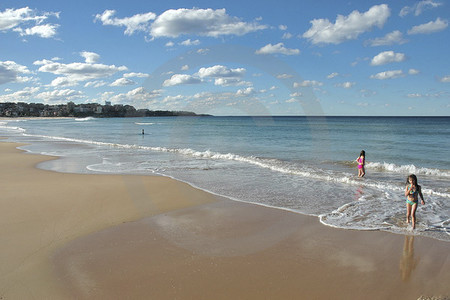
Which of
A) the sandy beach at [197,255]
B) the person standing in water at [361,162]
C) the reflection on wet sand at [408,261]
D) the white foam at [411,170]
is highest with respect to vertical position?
the person standing in water at [361,162]

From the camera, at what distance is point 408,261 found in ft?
17.5

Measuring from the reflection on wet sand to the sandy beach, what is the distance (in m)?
0.02

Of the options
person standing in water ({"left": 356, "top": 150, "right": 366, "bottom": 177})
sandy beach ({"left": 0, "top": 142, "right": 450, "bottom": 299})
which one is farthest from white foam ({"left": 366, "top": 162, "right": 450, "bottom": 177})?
sandy beach ({"left": 0, "top": 142, "right": 450, "bottom": 299})

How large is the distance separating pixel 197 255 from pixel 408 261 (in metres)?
3.66

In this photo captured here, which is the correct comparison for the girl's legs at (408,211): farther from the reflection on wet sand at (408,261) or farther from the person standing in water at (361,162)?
the person standing in water at (361,162)

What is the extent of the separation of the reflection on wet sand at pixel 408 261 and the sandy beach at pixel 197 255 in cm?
2

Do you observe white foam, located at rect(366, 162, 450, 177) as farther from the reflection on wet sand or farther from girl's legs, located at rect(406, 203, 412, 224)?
the reflection on wet sand

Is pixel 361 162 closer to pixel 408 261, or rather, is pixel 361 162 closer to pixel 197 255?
pixel 408 261

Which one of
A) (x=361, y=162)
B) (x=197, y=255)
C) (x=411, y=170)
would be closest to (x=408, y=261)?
(x=197, y=255)

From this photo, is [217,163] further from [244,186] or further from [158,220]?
[158,220]

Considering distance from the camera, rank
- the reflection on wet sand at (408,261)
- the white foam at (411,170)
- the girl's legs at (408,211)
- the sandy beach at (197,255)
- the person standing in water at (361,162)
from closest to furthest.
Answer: the sandy beach at (197,255), the reflection on wet sand at (408,261), the girl's legs at (408,211), the person standing in water at (361,162), the white foam at (411,170)

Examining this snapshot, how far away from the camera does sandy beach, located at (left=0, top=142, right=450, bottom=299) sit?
4.43m

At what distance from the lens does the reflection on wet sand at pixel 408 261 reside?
491 centimetres

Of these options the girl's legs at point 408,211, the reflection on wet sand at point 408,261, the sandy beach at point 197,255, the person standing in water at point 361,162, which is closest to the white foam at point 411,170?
the person standing in water at point 361,162
